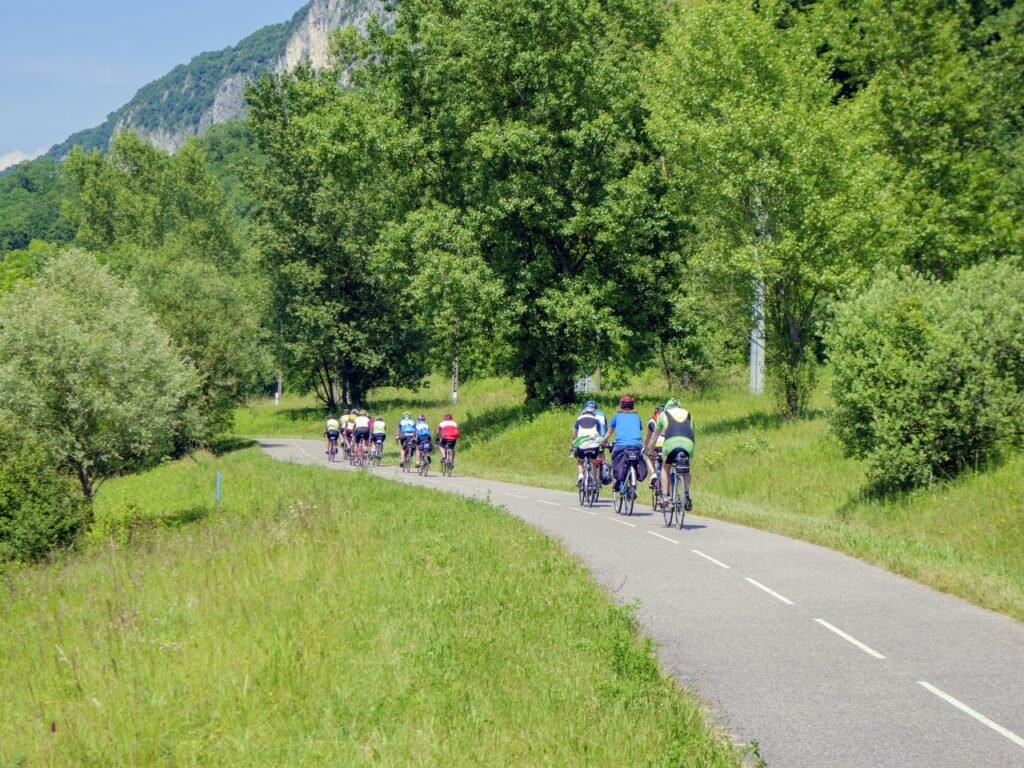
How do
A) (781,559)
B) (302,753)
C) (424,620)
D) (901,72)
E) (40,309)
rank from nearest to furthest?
1. (302,753)
2. (424,620)
3. (781,559)
4. (40,309)
5. (901,72)

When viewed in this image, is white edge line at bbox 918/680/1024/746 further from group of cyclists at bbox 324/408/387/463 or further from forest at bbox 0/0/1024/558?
group of cyclists at bbox 324/408/387/463

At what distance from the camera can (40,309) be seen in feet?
90.8

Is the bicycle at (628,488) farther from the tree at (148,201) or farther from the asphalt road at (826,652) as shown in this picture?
the tree at (148,201)

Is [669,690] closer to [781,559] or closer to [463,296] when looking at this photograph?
[781,559]

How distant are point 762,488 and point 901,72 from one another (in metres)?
23.2

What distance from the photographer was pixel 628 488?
2012cm

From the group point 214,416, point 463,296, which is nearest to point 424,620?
point 463,296

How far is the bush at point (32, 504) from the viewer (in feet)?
71.8

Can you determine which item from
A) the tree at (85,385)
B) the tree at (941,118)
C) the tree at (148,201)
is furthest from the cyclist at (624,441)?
the tree at (148,201)

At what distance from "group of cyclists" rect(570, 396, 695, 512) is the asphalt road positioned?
2.87 m

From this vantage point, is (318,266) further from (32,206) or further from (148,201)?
(32,206)

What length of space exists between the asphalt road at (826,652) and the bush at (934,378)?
4.99 meters

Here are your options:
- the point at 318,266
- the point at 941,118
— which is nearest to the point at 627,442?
the point at 941,118

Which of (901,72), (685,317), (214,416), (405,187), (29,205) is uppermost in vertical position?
(29,205)
